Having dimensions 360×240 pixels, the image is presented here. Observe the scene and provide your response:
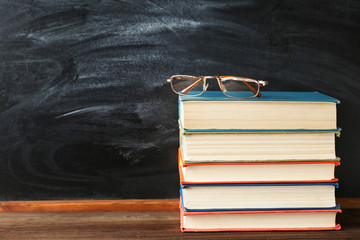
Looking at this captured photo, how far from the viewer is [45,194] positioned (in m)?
1.22

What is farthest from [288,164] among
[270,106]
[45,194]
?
[45,194]

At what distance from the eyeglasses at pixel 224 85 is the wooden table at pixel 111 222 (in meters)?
0.40

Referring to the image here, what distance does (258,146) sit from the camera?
97 centimetres

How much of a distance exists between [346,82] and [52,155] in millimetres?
1048

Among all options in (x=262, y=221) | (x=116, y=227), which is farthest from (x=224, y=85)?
(x=116, y=227)

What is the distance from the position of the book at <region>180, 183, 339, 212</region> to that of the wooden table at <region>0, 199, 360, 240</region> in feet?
0.26

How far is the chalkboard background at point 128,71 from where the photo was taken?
45.2 inches

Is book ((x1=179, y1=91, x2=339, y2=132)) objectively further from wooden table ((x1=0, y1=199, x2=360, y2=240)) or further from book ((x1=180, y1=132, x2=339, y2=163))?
wooden table ((x1=0, y1=199, x2=360, y2=240))

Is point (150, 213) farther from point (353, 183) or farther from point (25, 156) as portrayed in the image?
point (353, 183)

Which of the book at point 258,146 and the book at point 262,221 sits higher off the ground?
the book at point 258,146

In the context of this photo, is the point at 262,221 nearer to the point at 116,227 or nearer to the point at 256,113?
the point at 256,113

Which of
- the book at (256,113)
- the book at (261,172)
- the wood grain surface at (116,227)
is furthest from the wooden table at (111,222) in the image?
the book at (256,113)

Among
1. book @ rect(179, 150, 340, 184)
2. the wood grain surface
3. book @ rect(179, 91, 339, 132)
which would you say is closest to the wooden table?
the wood grain surface

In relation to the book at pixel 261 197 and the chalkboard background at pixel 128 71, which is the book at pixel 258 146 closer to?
the book at pixel 261 197
